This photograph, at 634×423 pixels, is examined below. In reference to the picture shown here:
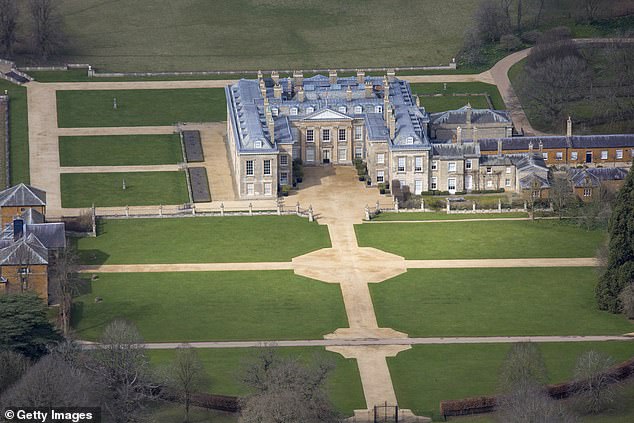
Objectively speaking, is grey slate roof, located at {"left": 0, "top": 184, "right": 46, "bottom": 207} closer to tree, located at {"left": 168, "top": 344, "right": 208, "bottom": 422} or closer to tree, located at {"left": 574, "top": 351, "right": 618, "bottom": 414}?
tree, located at {"left": 168, "top": 344, "right": 208, "bottom": 422}

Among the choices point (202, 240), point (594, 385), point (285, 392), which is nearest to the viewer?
point (285, 392)

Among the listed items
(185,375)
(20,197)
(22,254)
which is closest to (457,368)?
(185,375)

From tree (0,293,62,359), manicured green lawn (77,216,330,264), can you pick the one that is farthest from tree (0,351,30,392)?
manicured green lawn (77,216,330,264)

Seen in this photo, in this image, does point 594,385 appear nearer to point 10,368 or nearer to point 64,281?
point 10,368

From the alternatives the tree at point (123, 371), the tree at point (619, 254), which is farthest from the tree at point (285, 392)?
the tree at point (619, 254)

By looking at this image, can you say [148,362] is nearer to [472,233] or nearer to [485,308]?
[485,308]

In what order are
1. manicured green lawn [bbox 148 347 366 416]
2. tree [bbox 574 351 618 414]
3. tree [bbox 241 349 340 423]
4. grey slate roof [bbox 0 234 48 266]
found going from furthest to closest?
grey slate roof [bbox 0 234 48 266]
manicured green lawn [bbox 148 347 366 416]
tree [bbox 574 351 618 414]
tree [bbox 241 349 340 423]
